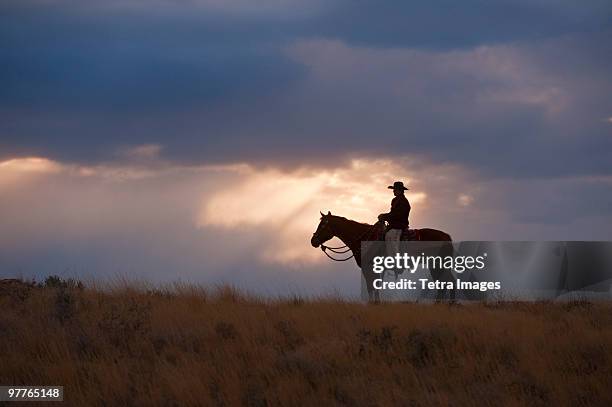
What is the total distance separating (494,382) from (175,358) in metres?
5.18

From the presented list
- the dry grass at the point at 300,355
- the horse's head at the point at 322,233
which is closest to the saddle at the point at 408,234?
the horse's head at the point at 322,233

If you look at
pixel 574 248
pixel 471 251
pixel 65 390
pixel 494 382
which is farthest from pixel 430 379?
pixel 574 248

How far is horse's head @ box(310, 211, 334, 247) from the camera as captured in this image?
80.1 ft

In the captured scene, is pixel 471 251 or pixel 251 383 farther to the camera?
pixel 471 251

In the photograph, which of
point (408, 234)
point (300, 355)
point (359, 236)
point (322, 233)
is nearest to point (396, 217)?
point (408, 234)

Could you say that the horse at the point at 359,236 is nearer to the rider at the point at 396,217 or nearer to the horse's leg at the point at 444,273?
the horse's leg at the point at 444,273

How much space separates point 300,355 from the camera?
12.5 meters

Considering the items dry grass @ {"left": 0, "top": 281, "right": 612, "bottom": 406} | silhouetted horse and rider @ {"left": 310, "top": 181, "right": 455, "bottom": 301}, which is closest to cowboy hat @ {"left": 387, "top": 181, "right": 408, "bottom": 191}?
silhouetted horse and rider @ {"left": 310, "top": 181, "right": 455, "bottom": 301}

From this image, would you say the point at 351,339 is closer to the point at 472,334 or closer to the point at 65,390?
the point at 472,334

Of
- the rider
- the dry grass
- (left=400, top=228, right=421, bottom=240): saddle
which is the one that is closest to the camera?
the dry grass

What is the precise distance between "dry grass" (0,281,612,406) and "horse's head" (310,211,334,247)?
22.5ft

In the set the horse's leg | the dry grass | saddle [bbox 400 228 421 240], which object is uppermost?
saddle [bbox 400 228 421 240]

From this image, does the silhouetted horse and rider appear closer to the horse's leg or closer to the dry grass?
the horse's leg

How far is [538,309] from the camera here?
19656 mm
